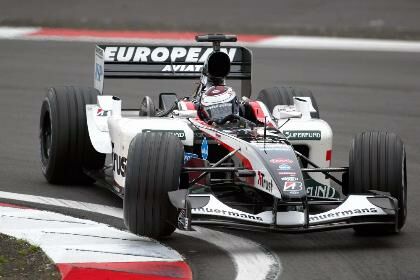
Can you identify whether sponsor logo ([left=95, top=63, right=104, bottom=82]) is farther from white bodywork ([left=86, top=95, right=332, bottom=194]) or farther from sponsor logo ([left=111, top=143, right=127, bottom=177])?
sponsor logo ([left=111, top=143, right=127, bottom=177])

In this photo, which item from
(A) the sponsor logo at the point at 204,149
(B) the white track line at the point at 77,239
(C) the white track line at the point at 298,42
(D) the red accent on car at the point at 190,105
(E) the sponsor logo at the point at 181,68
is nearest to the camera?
(B) the white track line at the point at 77,239

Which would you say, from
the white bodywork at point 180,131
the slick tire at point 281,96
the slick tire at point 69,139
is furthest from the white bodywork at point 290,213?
the slick tire at point 281,96

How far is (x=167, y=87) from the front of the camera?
20.9 m

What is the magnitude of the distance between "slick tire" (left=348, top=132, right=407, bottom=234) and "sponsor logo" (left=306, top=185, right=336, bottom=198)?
0.51 meters

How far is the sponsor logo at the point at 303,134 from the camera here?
11.0m

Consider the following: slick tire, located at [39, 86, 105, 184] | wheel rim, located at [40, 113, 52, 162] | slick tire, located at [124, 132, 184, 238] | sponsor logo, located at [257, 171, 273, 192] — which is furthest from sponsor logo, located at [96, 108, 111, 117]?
sponsor logo, located at [257, 171, 273, 192]

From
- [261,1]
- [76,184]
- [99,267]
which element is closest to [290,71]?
[261,1]

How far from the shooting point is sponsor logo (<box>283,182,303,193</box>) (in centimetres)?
956

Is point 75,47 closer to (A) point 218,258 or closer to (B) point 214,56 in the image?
(B) point 214,56

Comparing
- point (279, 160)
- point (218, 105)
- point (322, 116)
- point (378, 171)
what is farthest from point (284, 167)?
point (322, 116)

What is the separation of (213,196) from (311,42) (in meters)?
16.5

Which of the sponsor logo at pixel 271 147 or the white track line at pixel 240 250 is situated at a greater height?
the sponsor logo at pixel 271 147

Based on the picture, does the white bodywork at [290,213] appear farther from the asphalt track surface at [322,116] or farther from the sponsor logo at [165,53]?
the sponsor logo at [165,53]

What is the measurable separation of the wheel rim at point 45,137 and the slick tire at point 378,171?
12.5ft
